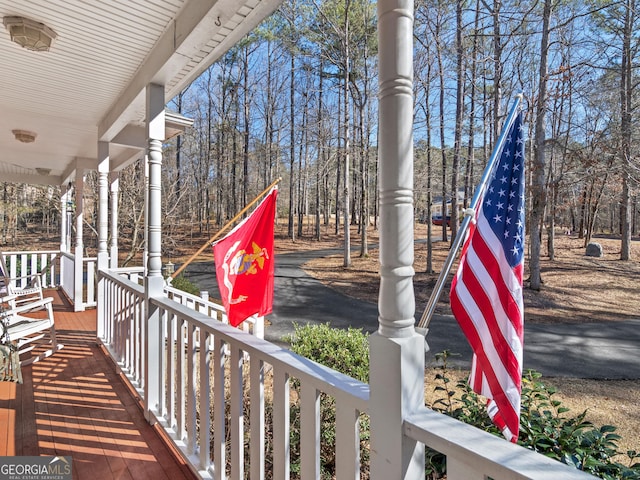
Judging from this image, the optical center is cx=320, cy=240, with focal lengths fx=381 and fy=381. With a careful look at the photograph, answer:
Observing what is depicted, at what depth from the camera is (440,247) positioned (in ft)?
54.3

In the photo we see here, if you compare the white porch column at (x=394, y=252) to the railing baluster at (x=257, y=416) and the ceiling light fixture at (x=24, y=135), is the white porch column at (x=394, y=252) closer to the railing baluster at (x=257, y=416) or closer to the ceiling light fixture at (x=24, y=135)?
the railing baluster at (x=257, y=416)

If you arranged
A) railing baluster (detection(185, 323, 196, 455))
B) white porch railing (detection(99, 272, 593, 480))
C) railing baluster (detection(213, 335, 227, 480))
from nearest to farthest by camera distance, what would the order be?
white porch railing (detection(99, 272, 593, 480)) → railing baluster (detection(213, 335, 227, 480)) → railing baluster (detection(185, 323, 196, 455))

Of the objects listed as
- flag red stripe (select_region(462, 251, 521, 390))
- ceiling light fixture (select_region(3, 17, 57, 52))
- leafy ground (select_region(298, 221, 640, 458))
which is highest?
ceiling light fixture (select_region(3, 17, 57, 52))

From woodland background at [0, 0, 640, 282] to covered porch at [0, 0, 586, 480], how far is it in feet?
18.4

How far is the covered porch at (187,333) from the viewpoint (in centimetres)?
104

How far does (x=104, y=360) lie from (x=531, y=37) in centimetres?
1287

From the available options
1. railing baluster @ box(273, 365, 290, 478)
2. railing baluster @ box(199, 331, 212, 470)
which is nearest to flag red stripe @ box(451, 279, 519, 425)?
railing baluster @ box(273, 365, 290, 478)

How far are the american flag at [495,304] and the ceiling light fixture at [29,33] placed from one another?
289 cm

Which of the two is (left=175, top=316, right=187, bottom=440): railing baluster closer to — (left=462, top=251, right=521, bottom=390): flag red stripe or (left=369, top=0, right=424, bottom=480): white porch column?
(left=369, top=0, right=424, bottom=480): white porch column

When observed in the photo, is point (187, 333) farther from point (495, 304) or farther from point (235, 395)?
point (495, 304)

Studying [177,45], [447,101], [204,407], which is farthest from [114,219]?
[447,101]

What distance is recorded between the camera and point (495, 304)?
1365 millimetres

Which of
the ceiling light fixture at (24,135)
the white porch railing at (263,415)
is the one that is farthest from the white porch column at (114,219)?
the white porch railing at (263,415)

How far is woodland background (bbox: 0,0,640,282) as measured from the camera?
9.87 meters
